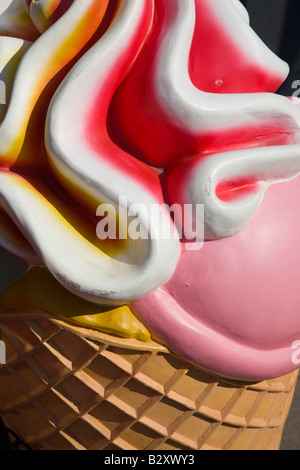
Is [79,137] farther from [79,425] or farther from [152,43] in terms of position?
[79,425]

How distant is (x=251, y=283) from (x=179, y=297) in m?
0.16

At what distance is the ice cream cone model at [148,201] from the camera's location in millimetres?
1111

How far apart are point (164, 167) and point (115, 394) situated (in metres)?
0.53

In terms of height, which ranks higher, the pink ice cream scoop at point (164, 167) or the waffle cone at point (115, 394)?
the pink ice cream scoop at point (164, 167)

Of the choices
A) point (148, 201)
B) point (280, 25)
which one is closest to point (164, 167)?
point (148, 201)

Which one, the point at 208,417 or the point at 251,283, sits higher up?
the point at 251,283

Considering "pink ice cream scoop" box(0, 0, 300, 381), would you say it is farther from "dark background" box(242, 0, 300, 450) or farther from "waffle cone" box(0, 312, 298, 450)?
"dark background" box(242, 0, 300, 450)

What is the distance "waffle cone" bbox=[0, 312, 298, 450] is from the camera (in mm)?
1205

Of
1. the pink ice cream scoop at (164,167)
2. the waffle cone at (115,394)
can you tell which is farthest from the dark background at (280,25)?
the waffle cone at (115,394)

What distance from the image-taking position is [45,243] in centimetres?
111

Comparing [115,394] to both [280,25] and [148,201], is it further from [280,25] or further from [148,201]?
[280,25]

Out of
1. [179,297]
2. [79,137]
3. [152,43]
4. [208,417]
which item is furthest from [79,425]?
[152,43]

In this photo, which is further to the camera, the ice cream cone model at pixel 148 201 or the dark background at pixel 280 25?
the dark background at pixel 280 25

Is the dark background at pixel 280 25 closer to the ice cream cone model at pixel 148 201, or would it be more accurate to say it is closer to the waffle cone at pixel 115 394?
the ice cream cone model at pixel 148 201
